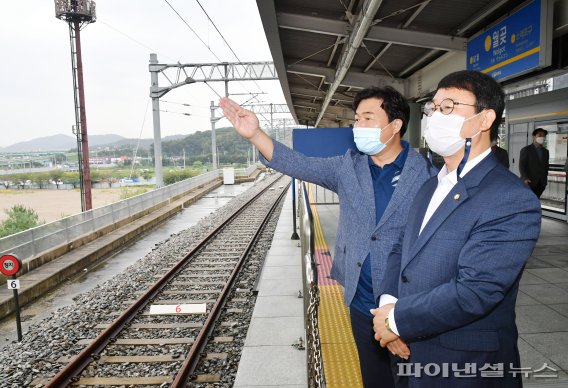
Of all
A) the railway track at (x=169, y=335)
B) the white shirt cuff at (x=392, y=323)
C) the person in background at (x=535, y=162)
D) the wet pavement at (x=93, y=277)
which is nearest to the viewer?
the white shirt cuff at (x=392, y=323)

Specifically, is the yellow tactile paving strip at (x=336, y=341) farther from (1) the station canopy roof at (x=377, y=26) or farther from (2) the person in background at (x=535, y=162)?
(2) the person in background at (x=535, y=162)

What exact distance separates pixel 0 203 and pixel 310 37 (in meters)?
44.3

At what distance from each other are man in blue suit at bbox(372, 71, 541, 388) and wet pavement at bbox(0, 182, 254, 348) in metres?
6.57

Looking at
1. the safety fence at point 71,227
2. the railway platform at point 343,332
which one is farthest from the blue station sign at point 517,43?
the safety fence at point 71,227

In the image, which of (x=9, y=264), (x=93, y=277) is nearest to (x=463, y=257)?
(x=9, y=264)

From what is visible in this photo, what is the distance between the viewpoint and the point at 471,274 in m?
1.43

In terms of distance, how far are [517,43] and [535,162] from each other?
316cm

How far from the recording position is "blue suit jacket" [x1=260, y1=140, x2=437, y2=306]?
2.07 meters

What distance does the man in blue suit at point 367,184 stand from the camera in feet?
6.86

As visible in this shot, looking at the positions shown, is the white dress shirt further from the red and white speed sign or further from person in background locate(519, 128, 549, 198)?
person in background locate(519, 128, 549, 198)

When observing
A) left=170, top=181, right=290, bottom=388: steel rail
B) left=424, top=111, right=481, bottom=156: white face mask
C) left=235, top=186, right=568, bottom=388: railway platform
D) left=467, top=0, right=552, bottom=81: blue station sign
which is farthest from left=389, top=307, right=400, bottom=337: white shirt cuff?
left=467, top=0, right=552, bottom=81: blue station sign

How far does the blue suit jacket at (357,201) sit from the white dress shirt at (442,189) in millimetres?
295

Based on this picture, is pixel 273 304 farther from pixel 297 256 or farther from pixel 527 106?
pixel 527 106

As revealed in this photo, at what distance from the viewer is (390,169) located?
2.32 m
